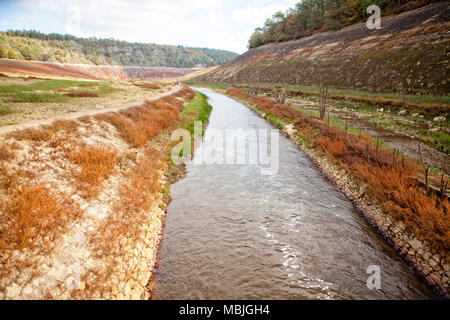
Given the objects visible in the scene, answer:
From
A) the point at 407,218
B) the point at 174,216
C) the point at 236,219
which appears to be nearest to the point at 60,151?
the point at 174,216

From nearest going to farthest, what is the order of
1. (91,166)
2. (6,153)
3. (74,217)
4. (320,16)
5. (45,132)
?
(74,217) → (6,153) → (91,166) → (45,132) → (320,16)

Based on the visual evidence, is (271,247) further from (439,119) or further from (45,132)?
(439,119)

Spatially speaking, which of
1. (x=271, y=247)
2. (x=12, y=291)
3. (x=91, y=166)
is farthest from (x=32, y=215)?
(x=271, y=247)

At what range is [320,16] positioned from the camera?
105625mm

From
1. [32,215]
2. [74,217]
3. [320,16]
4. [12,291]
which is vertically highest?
[320,16]

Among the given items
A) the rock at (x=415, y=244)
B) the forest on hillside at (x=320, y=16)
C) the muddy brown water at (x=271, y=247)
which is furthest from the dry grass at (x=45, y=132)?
the forest on hillside at (x=320, y=16)

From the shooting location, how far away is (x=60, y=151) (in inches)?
384

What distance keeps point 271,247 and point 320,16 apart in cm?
12741

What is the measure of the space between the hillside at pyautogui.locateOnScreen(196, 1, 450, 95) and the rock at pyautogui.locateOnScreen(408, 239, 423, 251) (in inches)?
1299

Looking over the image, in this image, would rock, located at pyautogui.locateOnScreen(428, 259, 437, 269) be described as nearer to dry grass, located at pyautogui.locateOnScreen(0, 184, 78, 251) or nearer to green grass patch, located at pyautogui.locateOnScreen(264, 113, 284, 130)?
dry grass, located at pyautogui.locateOnScreen(0, 184, 78, 251)

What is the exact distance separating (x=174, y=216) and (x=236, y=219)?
2.85 m

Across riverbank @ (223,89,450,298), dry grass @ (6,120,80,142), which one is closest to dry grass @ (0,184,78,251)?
dry grass @ (6,120,80,142)

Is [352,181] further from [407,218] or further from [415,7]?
[415,7]

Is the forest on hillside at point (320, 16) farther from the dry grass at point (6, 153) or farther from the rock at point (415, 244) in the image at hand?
the dry grass at point (6, 153)
